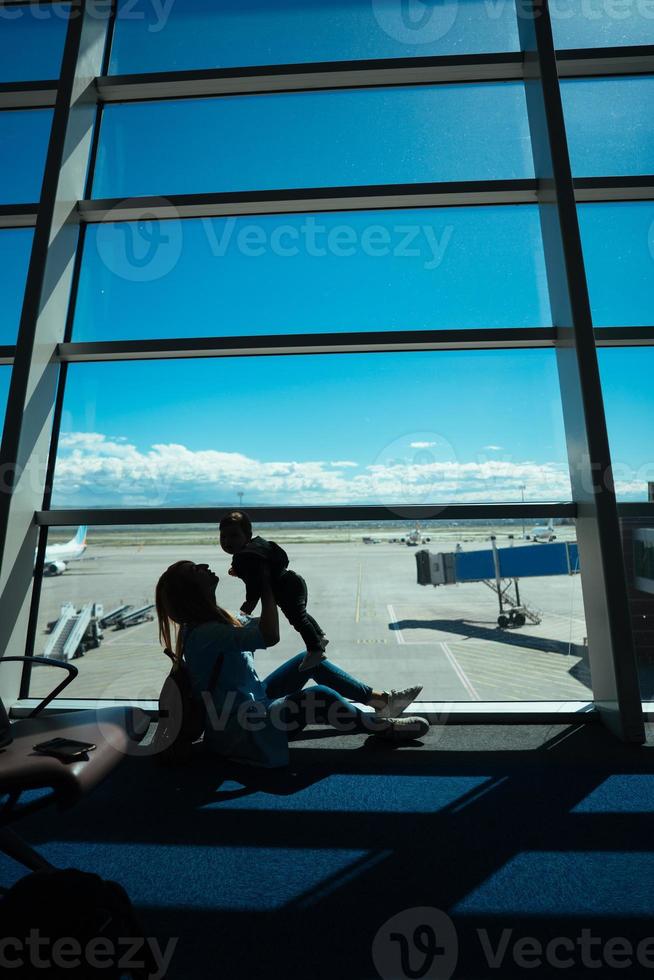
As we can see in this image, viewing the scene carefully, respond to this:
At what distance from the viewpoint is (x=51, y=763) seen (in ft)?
5.22

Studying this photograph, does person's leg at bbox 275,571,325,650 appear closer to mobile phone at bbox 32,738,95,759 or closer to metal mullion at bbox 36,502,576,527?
metal mullion at bbox 36,502,576,527

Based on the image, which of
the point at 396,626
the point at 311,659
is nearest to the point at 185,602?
the point at 311,659

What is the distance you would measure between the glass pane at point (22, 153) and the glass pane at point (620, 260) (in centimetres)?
365

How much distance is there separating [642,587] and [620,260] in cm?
199

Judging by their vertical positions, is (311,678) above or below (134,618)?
below

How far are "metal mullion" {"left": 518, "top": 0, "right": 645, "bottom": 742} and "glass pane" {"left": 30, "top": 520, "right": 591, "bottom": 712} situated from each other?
25cm

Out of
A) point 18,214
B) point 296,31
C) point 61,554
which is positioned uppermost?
point 296,31

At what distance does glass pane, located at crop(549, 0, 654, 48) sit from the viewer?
383 cm

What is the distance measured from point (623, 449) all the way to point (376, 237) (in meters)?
→ 2.03

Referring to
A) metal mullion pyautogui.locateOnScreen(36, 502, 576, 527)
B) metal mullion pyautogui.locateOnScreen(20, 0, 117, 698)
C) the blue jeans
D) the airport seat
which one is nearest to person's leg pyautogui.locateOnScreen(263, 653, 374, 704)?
the blue jeans

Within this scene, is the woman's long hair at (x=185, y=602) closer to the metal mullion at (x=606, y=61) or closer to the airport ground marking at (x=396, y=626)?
the airport ground marking at (x=396, y=626)

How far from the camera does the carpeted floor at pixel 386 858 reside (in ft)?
4.51

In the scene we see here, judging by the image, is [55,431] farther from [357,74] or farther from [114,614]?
[357,74]

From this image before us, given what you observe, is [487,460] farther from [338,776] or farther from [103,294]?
[103,294]
